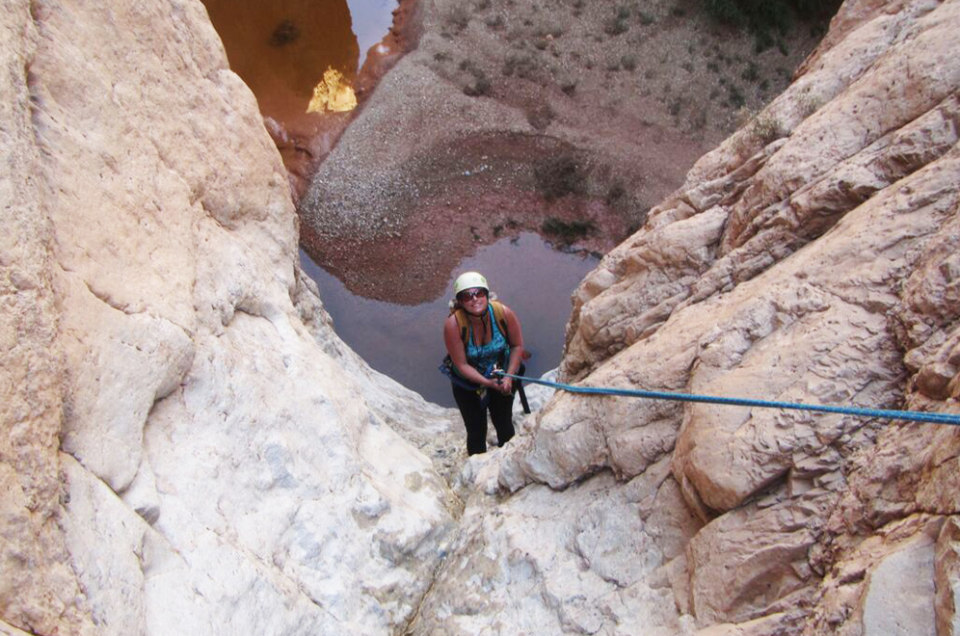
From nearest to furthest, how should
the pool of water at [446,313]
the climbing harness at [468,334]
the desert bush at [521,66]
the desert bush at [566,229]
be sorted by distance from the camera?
the climbing harness at [468,334] → the pool of water at [446,313] → the desert bush at [566,229] → the desert bush at [521,66]

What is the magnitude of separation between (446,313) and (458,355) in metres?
6.87

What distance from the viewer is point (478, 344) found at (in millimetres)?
4949

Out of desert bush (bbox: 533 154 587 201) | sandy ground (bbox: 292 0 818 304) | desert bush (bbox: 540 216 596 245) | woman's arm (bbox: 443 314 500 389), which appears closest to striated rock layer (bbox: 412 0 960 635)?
woman's arm (bbox: 443 314 500 389)

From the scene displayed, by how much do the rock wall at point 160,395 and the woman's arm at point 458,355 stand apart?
0.68 metres

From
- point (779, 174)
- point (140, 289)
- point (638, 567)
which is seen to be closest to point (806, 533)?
point (638, 567)

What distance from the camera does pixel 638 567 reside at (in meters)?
3.06

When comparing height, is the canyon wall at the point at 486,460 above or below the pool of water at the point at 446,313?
below

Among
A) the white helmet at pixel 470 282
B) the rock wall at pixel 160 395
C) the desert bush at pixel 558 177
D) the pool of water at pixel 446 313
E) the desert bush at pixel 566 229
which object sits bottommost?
the rock wall at pixel 160 395

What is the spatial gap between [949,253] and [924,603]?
1373mm

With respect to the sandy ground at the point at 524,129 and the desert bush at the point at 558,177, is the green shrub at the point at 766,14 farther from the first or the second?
the desert bush at the point at 558,177

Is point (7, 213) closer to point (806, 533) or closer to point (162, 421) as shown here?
point (162, 421)

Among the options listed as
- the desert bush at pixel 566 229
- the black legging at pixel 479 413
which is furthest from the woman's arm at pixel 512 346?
the desert bush at pixel 566 229

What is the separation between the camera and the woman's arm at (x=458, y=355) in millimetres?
4777

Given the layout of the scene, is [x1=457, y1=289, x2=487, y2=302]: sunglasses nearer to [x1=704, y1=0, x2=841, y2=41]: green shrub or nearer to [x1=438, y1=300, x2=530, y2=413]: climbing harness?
[x1=438, y1=300, x2=530, y2=413]: climbing harness
